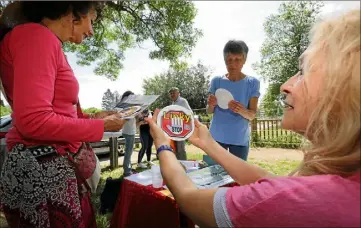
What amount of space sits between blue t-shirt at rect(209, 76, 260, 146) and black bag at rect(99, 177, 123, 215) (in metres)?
1.23

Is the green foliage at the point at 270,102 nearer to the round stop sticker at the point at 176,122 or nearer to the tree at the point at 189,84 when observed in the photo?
the tree at the point at 189,84

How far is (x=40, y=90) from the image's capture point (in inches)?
42.9

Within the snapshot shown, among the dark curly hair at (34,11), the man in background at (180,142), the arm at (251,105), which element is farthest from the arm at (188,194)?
the man in background at (180,142)

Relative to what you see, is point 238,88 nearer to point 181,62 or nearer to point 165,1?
point 165,1

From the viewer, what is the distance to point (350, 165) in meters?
0.82

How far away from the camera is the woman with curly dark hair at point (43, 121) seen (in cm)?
110

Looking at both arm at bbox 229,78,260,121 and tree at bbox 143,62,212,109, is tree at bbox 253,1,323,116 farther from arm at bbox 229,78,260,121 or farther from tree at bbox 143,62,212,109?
arm at bbox 229,78,260,121

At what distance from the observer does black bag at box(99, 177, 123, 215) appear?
332 cm

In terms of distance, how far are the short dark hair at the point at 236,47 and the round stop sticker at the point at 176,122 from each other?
1.78 metres

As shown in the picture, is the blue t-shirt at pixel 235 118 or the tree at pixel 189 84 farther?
the tree at pixel 189 84

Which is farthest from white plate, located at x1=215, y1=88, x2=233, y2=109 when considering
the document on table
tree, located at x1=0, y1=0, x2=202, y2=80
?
tree, located at x1=0, y1=0, x2=202, y2=80

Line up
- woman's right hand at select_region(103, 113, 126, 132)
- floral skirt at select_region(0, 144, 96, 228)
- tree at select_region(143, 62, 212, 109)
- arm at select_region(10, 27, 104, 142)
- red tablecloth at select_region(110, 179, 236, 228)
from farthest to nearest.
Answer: tree at select_region(143, 62, 212, 109) → red tablecloth at select_region(110, 179, 236, 228) → woman's right hand at select_region(103, 113, 126, 132) → floral skirt at select_region(0, 144, 96, 228) → arm at select_region(10, 27, 104, 142)

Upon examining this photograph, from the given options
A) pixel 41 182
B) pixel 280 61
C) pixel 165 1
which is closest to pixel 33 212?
pixel 41 182

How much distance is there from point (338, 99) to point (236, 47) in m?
2.45
